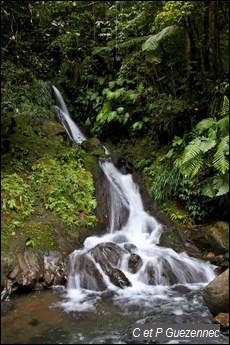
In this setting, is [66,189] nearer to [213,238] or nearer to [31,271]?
[31,271]

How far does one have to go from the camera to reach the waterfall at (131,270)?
170 inches

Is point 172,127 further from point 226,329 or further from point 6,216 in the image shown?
point 226,329

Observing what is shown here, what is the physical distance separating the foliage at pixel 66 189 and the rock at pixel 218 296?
2.91 metres

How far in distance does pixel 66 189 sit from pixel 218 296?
3732mm

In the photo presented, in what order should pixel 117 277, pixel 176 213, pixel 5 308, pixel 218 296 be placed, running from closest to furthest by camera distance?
pixel 5 308 < pixel 218 296 < pixel 117 277 < pixel 176 213

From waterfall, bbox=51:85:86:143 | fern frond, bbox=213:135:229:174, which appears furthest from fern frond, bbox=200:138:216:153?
waterfall, bbox=51:85:86:143

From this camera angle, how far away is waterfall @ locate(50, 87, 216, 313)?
14.2ft

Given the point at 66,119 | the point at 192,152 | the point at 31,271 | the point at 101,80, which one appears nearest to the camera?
the point at 31,271

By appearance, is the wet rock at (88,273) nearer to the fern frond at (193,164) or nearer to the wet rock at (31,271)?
the wet rock at (31,271)

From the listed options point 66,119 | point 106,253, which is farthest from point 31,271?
point 66,119

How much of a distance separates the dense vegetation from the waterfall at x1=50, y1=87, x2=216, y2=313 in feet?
2.84

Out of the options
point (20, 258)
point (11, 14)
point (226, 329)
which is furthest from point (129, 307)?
point (11, 14)

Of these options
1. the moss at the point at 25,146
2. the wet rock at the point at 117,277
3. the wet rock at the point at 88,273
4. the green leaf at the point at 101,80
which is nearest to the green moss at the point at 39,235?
the wet rock at the point at 88,273

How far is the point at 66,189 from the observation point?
20.7 ft
